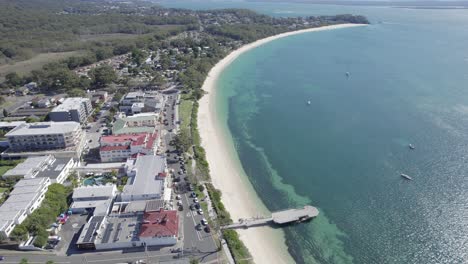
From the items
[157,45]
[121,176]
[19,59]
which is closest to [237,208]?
[121,176]

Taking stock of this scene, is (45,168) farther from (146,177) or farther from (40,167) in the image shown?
(146,177)

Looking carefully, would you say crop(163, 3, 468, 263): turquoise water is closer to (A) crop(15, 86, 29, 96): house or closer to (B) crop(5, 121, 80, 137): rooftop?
(B) crop(5, 121, 80, 137): rooftop

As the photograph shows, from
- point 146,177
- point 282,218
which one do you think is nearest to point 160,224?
point 146,177

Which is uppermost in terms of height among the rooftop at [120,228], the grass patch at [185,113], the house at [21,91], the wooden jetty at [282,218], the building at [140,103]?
the building at [140,103]

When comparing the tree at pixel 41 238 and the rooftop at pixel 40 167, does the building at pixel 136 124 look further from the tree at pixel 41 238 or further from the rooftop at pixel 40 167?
the tree at pixel 41 238

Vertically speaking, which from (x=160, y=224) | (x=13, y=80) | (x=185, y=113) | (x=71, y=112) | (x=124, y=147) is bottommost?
(x=160, y=224)

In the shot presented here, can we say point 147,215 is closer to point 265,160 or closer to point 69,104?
point 265,160

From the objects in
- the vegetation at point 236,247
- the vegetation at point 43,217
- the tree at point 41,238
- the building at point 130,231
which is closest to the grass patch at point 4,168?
the vegetation at point 43,217
